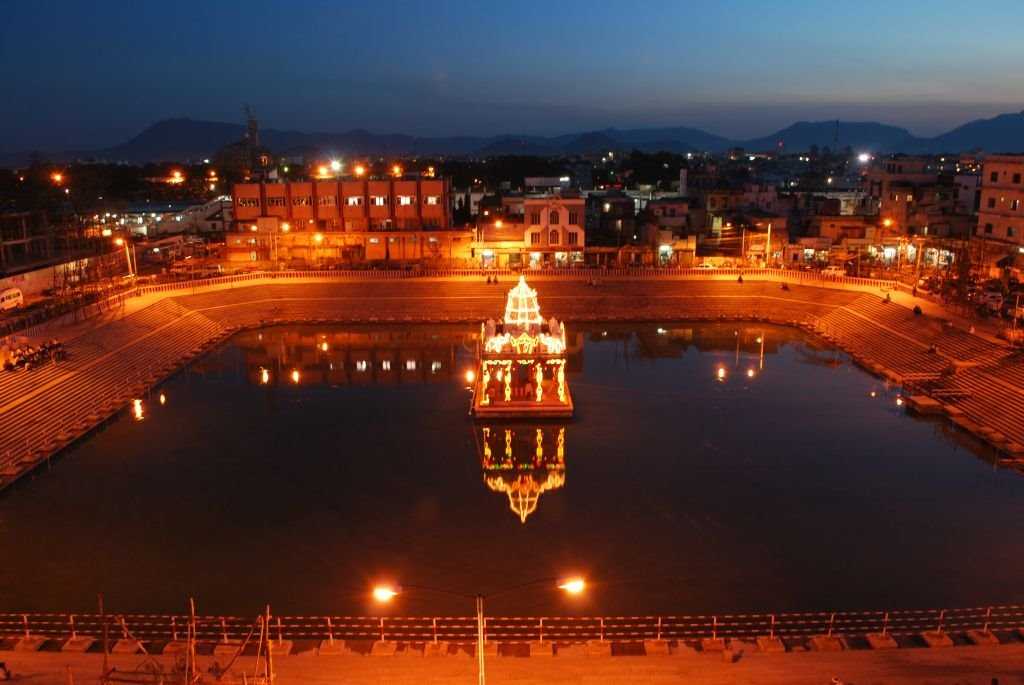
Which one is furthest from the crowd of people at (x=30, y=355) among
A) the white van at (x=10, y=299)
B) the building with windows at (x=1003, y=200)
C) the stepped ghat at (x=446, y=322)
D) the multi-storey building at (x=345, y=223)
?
the building with windows at (x=1003, y=200)

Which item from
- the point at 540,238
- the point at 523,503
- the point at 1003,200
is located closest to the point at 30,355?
the point at 523,503

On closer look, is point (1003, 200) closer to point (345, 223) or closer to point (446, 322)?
point (446, 322)

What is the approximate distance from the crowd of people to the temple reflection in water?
18.6 m

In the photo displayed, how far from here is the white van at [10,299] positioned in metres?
41.0

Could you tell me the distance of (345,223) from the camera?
199ft

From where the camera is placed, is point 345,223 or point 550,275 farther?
point 345,223

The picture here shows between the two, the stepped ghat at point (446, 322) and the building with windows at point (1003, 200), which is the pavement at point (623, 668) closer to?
the stepped ghat at point (446, 322)

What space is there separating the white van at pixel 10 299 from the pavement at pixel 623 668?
32526 mm

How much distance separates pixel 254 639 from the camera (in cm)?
1560

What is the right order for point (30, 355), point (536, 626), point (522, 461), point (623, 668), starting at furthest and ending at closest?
point (30, 355) → point (522, 461) → point (536, 626) → point (623, 668)

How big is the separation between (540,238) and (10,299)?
1311 inches

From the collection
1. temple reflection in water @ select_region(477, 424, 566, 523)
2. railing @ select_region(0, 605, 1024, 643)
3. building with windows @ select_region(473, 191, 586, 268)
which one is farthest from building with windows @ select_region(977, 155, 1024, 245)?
railing @ select_region(0, 605, 1024, 643)

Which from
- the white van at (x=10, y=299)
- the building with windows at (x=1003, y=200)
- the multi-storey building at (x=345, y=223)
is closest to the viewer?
the white van at (x=10, y=299)

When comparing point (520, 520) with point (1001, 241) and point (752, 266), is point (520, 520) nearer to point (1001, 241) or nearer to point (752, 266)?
point (752, 266)
